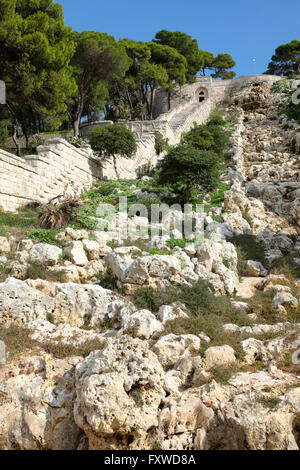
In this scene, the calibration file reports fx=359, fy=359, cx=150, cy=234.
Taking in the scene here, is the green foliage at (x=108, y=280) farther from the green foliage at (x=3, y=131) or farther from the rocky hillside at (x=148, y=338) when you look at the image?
the green foliage at (x=3, y=131)

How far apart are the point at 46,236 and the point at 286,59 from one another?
4576 centimetres

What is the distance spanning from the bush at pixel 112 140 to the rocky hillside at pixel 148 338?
5.40 m

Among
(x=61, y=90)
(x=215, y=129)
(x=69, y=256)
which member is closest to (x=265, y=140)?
(x=215, y=129)

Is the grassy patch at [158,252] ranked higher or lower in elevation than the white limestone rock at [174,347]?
higher

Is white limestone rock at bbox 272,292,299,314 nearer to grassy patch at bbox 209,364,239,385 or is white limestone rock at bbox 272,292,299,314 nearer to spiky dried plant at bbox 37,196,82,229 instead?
grassy patch at bbox 209,364,239,385

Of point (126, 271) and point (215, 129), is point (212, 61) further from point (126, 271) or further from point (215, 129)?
point (126, 271)

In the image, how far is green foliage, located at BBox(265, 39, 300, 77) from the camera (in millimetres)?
42469

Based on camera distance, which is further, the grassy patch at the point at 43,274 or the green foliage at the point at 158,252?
the green foliage at the point at 158,252

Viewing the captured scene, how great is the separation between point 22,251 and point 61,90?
9.71 meters

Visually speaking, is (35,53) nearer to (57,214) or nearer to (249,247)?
(57,214)

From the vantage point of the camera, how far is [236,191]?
12.2 metres

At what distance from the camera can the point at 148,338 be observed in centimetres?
513

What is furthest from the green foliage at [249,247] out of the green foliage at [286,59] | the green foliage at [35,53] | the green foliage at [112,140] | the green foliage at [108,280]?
the green foliage at [286,59]

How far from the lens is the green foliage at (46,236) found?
7.92m
